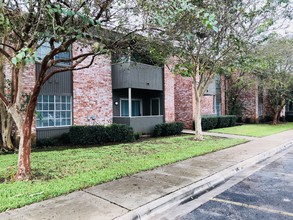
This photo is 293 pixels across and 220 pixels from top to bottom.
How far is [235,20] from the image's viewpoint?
1086 centimetres

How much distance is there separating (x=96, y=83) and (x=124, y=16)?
7.87 m

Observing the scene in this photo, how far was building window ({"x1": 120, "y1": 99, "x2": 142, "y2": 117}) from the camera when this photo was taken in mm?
17219

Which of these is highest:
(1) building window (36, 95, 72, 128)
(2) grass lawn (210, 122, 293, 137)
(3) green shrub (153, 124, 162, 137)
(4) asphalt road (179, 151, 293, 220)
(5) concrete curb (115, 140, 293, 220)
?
(1) building window (36, 95, 72, 128)

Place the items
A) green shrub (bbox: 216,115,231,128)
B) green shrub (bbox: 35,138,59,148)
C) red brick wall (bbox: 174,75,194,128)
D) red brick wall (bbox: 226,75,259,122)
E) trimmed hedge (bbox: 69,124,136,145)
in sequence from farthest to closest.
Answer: red brick wall (bbox: 226,75,259,122) → green shrub (bbox: 216,115,231,128) → red brick wall (bbox: 174,75,194,128) → trimmed hedge (bbox: 69,124,136,145) → green shrub (bbox: 35,138,59,148)

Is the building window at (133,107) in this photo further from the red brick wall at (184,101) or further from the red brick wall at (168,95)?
the red brick wall at (184,101)

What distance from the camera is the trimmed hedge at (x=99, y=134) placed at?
1249 centimetres

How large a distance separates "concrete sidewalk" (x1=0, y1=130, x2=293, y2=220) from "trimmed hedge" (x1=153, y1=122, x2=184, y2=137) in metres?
8.51

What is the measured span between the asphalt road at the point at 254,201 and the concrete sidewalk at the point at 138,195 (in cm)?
57

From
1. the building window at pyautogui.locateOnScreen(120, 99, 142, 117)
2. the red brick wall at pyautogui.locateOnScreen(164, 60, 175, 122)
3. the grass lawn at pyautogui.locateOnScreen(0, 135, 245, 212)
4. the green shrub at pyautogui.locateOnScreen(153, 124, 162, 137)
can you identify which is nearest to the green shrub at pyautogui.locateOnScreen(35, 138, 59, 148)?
the grass lawn at pyautogui.locateOnScreen(0, 135, 245, 212)

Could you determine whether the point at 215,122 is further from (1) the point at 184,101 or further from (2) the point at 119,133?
(2) the point at 119,133

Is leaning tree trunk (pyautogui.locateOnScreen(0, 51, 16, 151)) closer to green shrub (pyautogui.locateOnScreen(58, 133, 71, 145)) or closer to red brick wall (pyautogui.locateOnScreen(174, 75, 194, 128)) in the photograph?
green shrub (pyautogui.locateOnScreen(58, 133, 71, 145))

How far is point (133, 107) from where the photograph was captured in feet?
61.0

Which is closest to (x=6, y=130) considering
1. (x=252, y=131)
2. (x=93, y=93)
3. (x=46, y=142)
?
(x=46, y=142)

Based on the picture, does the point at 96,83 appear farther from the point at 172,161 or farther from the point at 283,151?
the point at 283,151
